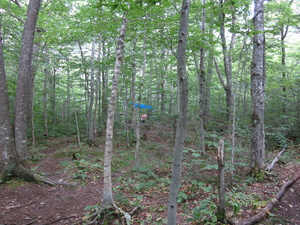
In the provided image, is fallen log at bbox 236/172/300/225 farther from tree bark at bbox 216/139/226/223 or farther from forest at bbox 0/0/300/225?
tree bark at bbox 216/139/226/223

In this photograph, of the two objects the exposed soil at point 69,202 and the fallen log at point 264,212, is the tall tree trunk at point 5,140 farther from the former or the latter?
the fallen log at point 264,212

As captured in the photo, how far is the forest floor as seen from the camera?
387 cm

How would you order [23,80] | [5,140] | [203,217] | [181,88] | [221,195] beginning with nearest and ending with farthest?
[181,88], [221,195], [203,217], [5,140], [23,80]

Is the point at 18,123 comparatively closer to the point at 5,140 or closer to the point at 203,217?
the point at 5,140

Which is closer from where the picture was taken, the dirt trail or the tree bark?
the tree bark

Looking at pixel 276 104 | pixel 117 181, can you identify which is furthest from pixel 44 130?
pixel 276 104

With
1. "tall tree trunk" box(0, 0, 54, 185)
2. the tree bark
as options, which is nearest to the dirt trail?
"tall tree trunk" box(0, 0, 54, 185)

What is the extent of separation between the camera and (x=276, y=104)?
11.3 m

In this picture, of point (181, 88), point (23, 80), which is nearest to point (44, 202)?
point (23, 80)

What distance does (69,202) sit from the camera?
4766 millimetres

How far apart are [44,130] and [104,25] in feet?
37.8

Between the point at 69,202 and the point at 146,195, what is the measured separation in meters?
1.92

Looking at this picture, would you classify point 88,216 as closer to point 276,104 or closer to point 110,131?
point 110,131

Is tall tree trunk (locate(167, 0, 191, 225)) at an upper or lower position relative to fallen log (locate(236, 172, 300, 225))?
upper
